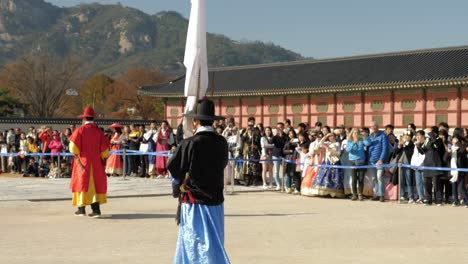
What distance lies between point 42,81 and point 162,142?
4300 centimetres

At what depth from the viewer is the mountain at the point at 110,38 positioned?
160 m

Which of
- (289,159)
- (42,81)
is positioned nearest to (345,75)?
(289,159)

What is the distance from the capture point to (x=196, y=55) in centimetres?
735

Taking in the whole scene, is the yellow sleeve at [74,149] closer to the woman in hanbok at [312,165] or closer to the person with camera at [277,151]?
the woman in hanbok at [312,165]

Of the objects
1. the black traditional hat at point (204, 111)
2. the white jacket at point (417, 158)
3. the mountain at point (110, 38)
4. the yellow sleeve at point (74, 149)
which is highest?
the mountain at point (110, 38)

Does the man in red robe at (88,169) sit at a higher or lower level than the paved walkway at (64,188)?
higher

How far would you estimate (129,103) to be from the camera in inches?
3012

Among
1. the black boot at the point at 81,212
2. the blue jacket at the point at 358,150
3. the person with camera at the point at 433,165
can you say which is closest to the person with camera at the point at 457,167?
the person with camera at the point at 433,165

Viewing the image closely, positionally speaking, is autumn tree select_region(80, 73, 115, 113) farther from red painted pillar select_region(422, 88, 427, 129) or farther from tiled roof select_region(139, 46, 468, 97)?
red painted pillar select_region(422, 88, 427, 129)

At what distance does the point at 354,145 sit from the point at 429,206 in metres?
2.14

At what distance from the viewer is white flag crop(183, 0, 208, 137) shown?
726cm

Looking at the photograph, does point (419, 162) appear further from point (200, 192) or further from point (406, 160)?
point (200, 192)

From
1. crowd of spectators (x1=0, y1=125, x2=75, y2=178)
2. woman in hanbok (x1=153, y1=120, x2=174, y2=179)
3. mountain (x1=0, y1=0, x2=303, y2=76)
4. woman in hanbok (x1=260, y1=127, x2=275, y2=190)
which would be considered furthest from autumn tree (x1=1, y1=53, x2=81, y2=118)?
mountain (x1=0, y1=0, x2=303, y2=76)

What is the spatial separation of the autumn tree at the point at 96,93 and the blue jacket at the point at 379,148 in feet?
211
